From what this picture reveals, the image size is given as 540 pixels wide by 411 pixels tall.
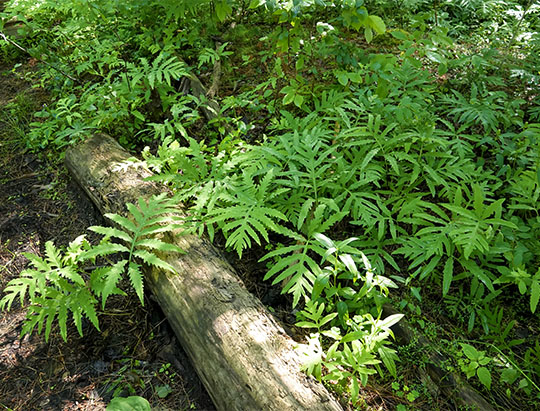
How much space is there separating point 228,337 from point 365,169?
1.80 meters

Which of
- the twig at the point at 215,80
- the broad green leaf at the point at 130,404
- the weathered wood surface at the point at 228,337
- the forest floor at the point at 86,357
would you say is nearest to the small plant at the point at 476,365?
the weathered wood surface at the point at 228,337

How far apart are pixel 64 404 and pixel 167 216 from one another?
1.48m

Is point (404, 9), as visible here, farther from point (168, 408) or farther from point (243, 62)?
point (168, 408)

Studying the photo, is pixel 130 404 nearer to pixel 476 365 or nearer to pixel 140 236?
pixel 140 236

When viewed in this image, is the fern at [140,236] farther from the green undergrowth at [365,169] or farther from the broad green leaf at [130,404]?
the broad green leaf at [130,404]

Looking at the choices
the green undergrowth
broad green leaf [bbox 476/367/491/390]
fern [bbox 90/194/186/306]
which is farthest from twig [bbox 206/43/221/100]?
broad green leaf [bbox 476/367/491/390]

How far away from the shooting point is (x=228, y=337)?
2363 mm

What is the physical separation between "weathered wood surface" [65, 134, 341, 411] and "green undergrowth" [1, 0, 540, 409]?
16 cm

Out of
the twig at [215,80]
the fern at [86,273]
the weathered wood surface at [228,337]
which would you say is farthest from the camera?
the twig at [215,80]

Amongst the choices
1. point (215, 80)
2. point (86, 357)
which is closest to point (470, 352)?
point (86, 357)

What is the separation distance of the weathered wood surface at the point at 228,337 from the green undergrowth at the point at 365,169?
163mm

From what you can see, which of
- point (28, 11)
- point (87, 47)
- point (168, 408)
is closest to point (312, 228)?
point (168, 408)

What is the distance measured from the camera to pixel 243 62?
5.14 meters

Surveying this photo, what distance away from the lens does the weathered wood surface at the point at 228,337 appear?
2133 mm
